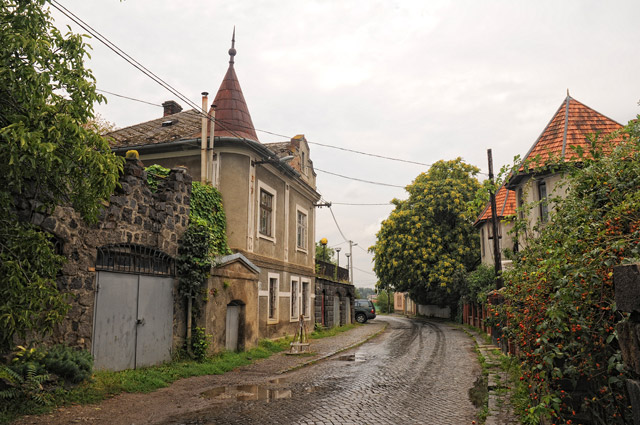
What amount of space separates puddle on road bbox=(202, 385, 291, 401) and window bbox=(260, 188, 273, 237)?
822cm

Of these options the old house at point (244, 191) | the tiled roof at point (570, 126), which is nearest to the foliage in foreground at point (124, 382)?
the old house at point (244, 191)

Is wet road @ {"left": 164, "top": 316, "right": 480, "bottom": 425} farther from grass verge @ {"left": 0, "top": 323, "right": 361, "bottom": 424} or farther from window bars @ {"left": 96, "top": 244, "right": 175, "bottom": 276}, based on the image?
window bars @ {"left": 96, "top": 244, "right": 175, "bottom": 276}

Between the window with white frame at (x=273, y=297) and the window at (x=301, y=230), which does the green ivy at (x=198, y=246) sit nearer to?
the window with white frame at (x=273, y=297)

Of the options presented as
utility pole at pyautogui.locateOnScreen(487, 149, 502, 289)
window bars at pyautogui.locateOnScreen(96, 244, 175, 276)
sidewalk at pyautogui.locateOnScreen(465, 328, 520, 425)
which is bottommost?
sidewalk at pyautogui.locateOnScreen(465, 328, 520, 425)

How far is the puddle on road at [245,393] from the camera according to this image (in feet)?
28.6

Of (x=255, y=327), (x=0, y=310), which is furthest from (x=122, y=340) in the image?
(x=255, y=327)

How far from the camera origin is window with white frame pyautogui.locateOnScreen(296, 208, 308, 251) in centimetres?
2131

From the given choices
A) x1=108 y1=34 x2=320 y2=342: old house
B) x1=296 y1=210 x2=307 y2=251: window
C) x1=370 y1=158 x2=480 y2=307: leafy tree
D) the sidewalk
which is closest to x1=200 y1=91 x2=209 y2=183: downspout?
x1=108 y1=34 x2=320 y2=342: old house

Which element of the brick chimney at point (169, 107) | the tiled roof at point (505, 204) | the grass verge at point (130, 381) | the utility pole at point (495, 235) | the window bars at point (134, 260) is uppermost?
the brick chimney at point (169, 107)

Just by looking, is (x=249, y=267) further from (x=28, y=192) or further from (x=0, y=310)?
(x=0, y=310)

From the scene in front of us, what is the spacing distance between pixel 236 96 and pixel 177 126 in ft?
7.97

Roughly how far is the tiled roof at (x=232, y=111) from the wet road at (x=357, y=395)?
26.6ft

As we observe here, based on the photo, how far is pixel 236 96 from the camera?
1798cm

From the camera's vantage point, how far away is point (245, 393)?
30.1 ft
